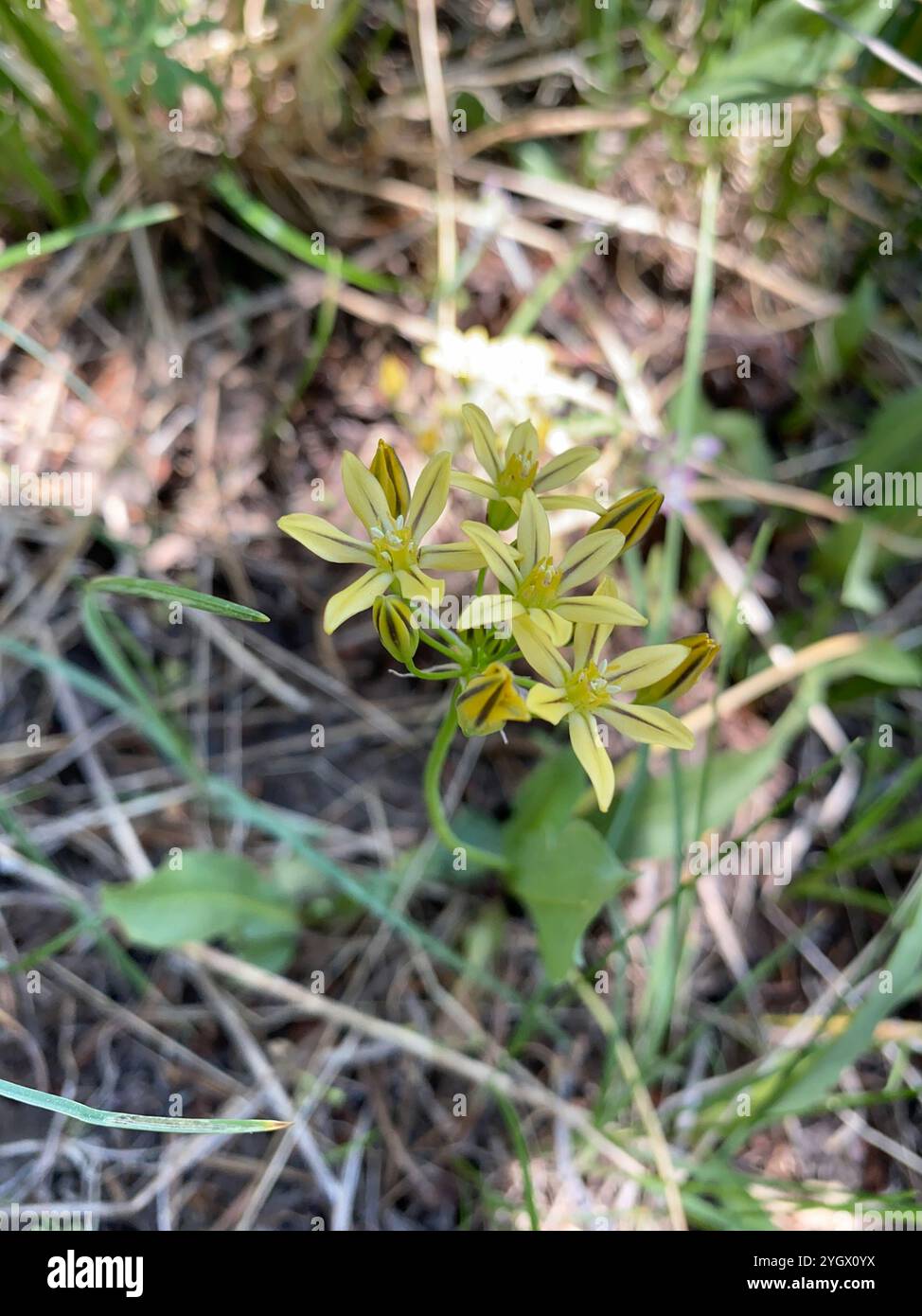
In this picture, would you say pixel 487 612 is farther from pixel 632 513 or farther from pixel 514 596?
pixel 632 513

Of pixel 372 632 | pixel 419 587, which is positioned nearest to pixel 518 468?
pixel 419 587

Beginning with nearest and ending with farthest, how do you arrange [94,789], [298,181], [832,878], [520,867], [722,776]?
[520,867], [722,776], [94,789], [832,878], [298,181]

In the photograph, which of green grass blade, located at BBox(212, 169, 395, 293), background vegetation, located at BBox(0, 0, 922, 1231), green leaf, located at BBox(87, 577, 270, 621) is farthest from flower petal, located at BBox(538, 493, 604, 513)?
green grass blade, located at BBox(212, 169, 395, 293)

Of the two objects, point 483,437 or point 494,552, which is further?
point 483,437
